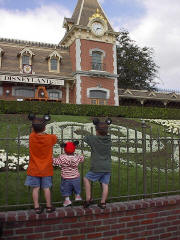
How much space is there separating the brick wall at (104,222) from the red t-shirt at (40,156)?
0.62 m

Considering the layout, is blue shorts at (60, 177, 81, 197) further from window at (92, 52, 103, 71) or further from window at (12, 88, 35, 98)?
window at (92, 52, 103, 71)

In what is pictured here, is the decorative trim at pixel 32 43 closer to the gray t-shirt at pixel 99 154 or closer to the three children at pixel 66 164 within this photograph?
the three children at pixel 66 164

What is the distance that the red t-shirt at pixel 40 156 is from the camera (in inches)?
169

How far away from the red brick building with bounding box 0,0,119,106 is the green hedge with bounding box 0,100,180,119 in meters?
4.09

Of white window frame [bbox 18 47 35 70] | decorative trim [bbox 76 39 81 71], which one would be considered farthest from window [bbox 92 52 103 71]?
white window frame [bbox 18 47 35 70]

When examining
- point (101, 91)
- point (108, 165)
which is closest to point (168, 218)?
point (108, 165)

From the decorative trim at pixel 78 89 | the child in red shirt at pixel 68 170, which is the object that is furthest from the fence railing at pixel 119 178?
the decorative trim at pixel 78 89

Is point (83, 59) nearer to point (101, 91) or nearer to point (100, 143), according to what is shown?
point (101, 91)

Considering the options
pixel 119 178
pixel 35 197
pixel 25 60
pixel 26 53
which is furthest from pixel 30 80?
pixel 35 197

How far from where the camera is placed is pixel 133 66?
1494 inches

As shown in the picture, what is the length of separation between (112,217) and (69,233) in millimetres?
776

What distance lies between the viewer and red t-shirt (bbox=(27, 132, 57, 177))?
428 centimetres

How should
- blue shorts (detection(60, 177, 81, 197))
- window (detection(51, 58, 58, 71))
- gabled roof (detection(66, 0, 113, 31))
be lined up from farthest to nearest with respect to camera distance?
gabled roof (detection(66, 0, 113, 31)) < window (detection(51, 58, 58, 71)) < blue shorts (detection(60, 177, 81, 197))

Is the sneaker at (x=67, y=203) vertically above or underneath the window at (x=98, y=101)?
underneath
